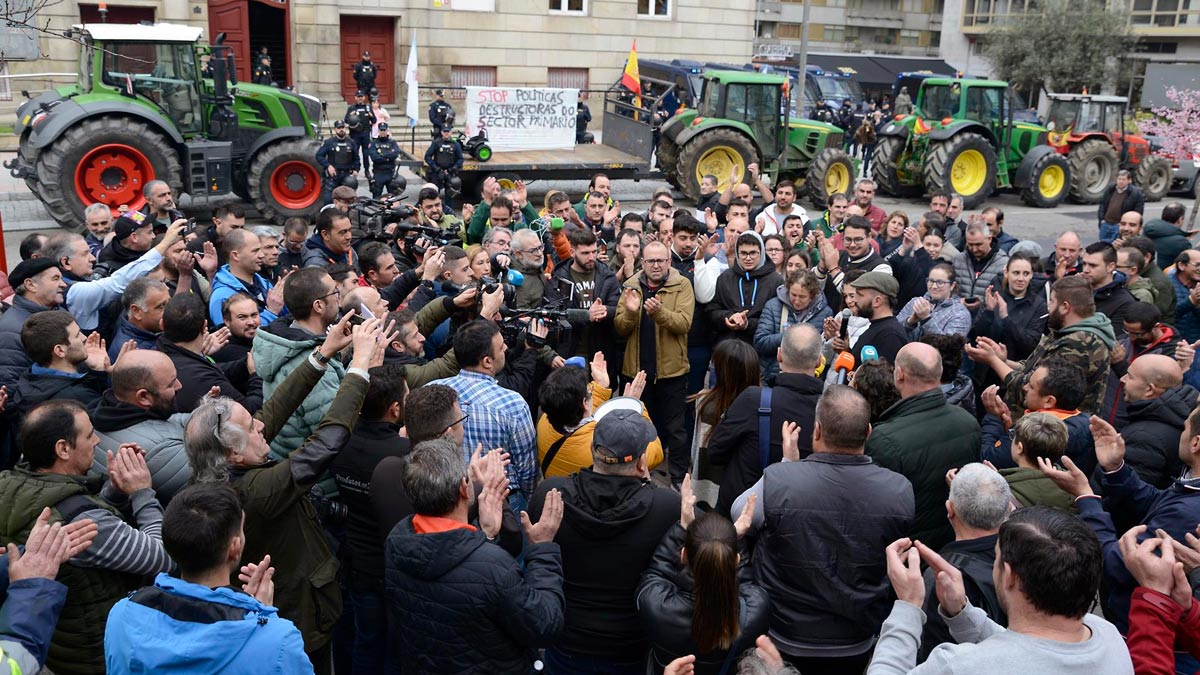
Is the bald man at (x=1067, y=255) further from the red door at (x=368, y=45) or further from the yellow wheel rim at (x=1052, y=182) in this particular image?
the red door at (x=368, y=45)

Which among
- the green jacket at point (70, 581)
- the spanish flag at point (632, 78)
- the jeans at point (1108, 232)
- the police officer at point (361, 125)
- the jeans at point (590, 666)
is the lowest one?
the jeans at point (590, 666)

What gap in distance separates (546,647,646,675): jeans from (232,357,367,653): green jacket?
35.5 inches

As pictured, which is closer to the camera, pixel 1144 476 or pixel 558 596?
pixel 558 596

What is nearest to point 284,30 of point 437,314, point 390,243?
point 390,243

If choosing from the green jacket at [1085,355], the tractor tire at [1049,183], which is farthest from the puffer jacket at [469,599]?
the tractor tire at [1049,183]

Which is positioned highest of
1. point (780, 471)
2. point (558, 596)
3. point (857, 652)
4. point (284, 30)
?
point (284, 30)

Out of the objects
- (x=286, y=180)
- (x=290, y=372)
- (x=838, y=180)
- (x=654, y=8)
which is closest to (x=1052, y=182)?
(x=838, y=180)

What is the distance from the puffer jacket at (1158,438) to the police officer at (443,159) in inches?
426

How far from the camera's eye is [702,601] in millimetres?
2971

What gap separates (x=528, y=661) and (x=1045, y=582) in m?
1.72

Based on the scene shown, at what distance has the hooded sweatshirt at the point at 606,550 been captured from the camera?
11.0ft

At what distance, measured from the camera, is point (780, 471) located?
3.53 metres

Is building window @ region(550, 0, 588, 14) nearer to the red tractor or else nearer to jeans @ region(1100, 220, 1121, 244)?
the red tractor

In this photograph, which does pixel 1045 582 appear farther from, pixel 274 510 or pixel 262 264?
pixel 262 264
